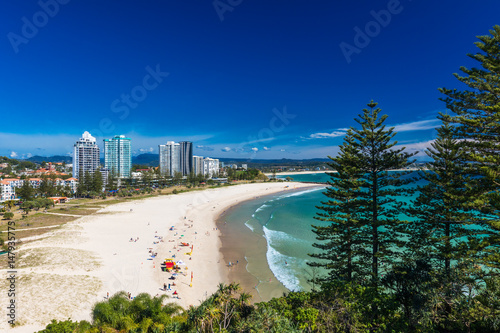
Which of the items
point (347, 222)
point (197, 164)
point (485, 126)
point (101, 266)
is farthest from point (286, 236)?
point (197, 164)

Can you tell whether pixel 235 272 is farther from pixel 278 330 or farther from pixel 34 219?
pixel 34 219

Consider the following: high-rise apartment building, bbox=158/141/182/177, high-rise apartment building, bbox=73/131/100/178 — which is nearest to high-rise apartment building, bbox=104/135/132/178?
high-rise apartment building, bbox=73/131/100/178

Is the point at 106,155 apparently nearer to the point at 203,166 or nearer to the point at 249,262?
the point at 203,166

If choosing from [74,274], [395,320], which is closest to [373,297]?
[395,320]

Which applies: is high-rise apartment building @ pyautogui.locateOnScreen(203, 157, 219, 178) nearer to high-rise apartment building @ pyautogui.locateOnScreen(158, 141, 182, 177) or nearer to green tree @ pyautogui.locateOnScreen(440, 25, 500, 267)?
high-rise apartment building @ pyautogui.locateOnScreen(158, 141, 182, 177)

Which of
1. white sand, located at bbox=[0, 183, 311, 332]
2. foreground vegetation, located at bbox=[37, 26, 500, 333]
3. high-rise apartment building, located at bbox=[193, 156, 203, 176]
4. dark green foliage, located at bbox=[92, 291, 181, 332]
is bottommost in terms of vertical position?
white sand, located at bbox=[0, 183, 311, 332]

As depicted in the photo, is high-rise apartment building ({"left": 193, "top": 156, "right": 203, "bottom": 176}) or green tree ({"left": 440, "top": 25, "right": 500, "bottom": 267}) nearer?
green tree ({"left": 440, "top": 25, "right": 500, "bottom": 267})

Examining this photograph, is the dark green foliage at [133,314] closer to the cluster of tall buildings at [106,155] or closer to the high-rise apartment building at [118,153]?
the cluster of tall buildings at [106,155]
